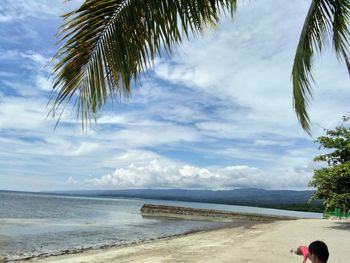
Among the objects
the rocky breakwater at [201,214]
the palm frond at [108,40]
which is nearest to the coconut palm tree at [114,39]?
the palm frond at [108,40]

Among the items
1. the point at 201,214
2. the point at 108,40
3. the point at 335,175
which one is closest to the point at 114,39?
the point at 108,40

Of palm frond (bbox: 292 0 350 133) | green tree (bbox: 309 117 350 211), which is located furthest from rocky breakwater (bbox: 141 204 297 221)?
palm frond (bbox: 292 0 350 133)

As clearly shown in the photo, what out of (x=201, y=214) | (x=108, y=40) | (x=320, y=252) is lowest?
(x=201, y=214)

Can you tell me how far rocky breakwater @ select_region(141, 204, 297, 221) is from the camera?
54.6m

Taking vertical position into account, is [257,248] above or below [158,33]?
below

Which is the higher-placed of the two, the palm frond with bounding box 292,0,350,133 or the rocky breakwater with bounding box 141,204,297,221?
the palm frond with bounding box 292,0,350,133

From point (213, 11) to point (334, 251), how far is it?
12.4 meters

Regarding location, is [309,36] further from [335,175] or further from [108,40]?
[335,175]

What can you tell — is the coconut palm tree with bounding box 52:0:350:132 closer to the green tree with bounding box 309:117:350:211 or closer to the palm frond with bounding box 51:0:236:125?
the palm frond with bounding box 51:0:236:125

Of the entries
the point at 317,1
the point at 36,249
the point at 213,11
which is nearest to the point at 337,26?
the point at 317,1

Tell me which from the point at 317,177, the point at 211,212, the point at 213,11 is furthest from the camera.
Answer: the point at 211,212

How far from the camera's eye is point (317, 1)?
13.8ft

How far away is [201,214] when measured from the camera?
62625 millimetres

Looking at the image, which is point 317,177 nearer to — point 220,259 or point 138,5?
point 220,259
